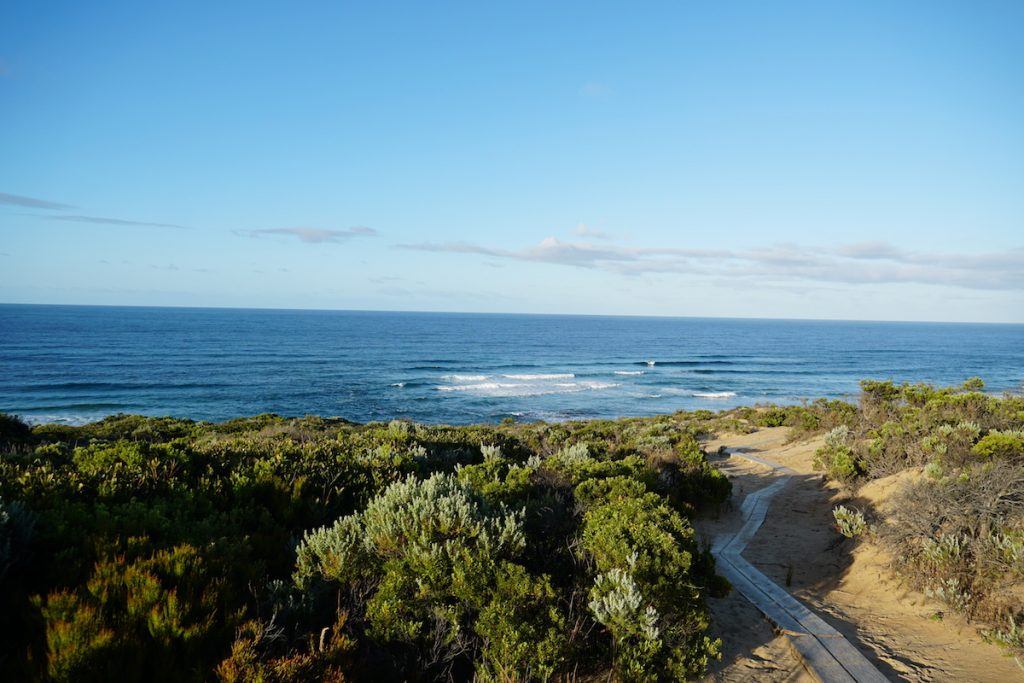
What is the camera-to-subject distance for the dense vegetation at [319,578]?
3.31 m

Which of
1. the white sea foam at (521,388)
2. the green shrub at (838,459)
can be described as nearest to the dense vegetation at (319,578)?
the green shrub at (838,459)

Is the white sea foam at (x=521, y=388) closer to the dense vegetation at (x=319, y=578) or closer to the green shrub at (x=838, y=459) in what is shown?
the green shrub at (x=838, y=459)

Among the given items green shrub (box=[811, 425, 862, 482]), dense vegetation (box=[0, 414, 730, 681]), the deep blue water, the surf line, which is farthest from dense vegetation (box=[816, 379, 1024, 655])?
the deep blue water

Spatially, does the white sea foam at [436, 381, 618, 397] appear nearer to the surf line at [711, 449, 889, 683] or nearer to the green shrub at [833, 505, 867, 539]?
the green shrub at [833, 505, 867, 539]

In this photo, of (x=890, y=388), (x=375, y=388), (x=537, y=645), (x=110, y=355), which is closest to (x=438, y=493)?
(x=537, y=645)

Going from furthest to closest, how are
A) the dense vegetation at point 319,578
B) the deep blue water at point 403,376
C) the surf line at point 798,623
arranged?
the deep blue water at point 403,376 → the surf line at point 798,623 → the dense vegetation at point 319,578

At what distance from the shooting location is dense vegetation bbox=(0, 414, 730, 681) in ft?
10.9

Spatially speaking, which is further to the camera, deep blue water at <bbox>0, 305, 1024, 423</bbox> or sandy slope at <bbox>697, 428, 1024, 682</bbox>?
deep blue water at <bbox>0, 305, 1024, 423</bbox>

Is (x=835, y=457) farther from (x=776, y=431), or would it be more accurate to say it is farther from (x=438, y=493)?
(x=776, y=431)

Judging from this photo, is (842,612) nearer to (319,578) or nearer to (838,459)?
(838,459)

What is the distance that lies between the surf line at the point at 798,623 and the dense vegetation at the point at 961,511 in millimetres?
1854

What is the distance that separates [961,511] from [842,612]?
2.66 meters

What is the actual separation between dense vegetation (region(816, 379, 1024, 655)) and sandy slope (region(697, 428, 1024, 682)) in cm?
35

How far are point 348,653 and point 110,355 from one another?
75.9 meters
